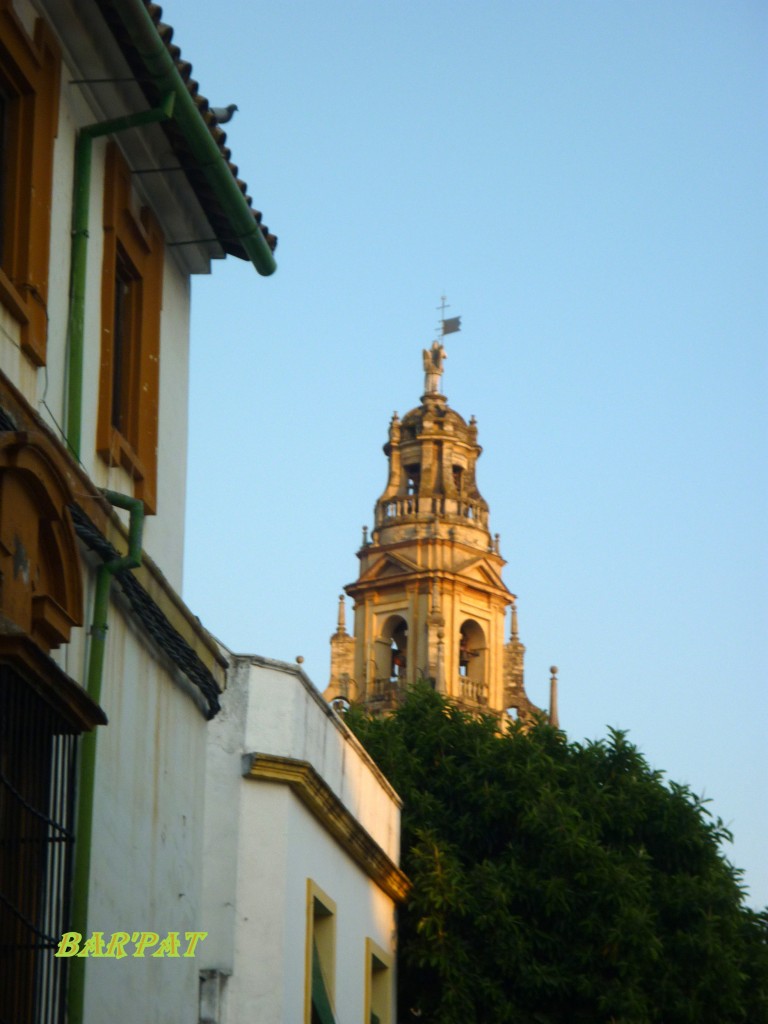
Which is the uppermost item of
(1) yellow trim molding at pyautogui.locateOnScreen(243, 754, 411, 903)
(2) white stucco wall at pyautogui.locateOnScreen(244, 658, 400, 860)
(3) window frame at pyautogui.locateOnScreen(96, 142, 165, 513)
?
(3) window frame at pyautogui.locateOnScreen(96, 142, 165, 513)

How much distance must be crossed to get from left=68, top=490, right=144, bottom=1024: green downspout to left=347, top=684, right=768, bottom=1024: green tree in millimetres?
12123

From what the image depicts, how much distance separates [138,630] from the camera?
10570 millimetres

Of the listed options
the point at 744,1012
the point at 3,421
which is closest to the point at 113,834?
the point at 3,421

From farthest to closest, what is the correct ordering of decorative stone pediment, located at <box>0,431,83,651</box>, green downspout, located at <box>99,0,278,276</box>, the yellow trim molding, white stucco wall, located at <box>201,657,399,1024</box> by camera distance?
the yellow trim molding
white stucco wall, located at <box>201,657,399,1024</box>
green downspout, located at <box>99,0,278,276</box>
decorative stone pediment, located at <box>0,431,83,651</box>

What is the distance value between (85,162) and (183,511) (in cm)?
241

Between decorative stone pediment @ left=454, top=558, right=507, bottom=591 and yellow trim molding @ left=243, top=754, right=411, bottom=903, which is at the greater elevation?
decorative stone pediment @ left=454, top=558, right=507, bottom=591

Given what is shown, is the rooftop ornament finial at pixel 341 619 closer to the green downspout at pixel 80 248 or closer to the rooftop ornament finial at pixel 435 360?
the rooftop ornament finial at pixel 435 360

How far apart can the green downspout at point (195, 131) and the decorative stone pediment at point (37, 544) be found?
2202 millimetres

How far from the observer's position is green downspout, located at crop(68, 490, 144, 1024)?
9.16 m

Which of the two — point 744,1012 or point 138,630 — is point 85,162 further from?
point 744,1012

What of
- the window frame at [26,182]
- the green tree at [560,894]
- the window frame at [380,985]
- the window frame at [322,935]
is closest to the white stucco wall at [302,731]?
the window frame at [322,935]

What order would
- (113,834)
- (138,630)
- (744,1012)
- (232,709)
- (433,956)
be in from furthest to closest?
(744,1012), (433,956), (232,709), (138,630), (113,834)

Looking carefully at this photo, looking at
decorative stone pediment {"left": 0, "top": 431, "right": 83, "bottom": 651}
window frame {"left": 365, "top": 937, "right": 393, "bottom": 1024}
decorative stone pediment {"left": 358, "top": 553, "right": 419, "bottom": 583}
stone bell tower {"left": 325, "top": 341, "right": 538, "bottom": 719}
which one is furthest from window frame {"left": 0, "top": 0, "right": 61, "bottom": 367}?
decorative stone pediment {"left": 358, "top": 553, "right": 419, "bottom": 583}

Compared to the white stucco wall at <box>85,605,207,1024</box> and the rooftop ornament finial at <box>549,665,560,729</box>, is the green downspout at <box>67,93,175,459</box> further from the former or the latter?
the rooftop ornament finial at <box>549,665,560,729</box>
